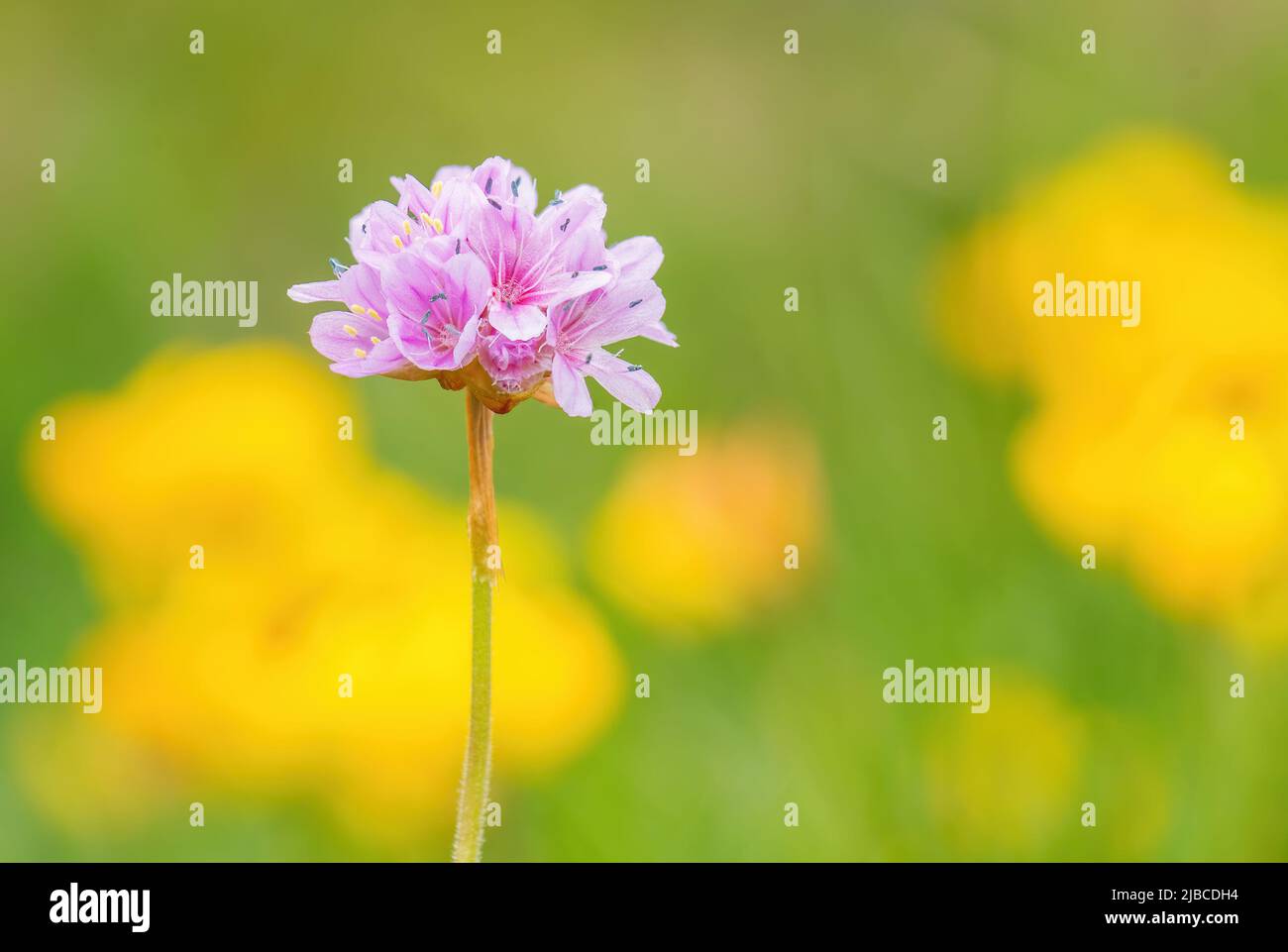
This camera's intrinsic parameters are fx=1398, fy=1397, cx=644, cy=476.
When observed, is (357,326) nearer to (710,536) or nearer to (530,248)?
(530,248)

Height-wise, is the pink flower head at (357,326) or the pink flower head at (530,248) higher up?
the pink flower head at (530,248)

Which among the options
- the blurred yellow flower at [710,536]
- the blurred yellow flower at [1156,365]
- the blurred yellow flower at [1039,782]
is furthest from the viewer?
the blurred yellow flower at [710,536]

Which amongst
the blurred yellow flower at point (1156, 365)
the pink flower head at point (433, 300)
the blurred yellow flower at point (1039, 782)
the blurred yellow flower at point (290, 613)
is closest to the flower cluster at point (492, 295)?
the pink flower head at point (433, 300)

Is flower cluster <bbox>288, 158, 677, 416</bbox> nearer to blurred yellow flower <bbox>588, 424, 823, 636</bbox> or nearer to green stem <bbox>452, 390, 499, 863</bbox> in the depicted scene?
green stem <bbox>452, 390, 499, 863</bbox>

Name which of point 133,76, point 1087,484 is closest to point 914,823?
point 1087,484

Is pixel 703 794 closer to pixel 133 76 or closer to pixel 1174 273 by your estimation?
pixel 1174 273

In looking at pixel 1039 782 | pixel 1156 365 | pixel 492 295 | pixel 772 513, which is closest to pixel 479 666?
pixel 492 295

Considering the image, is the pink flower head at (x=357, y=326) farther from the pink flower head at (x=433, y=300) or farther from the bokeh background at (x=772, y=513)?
the bokeh background at (x=772, y=513)
